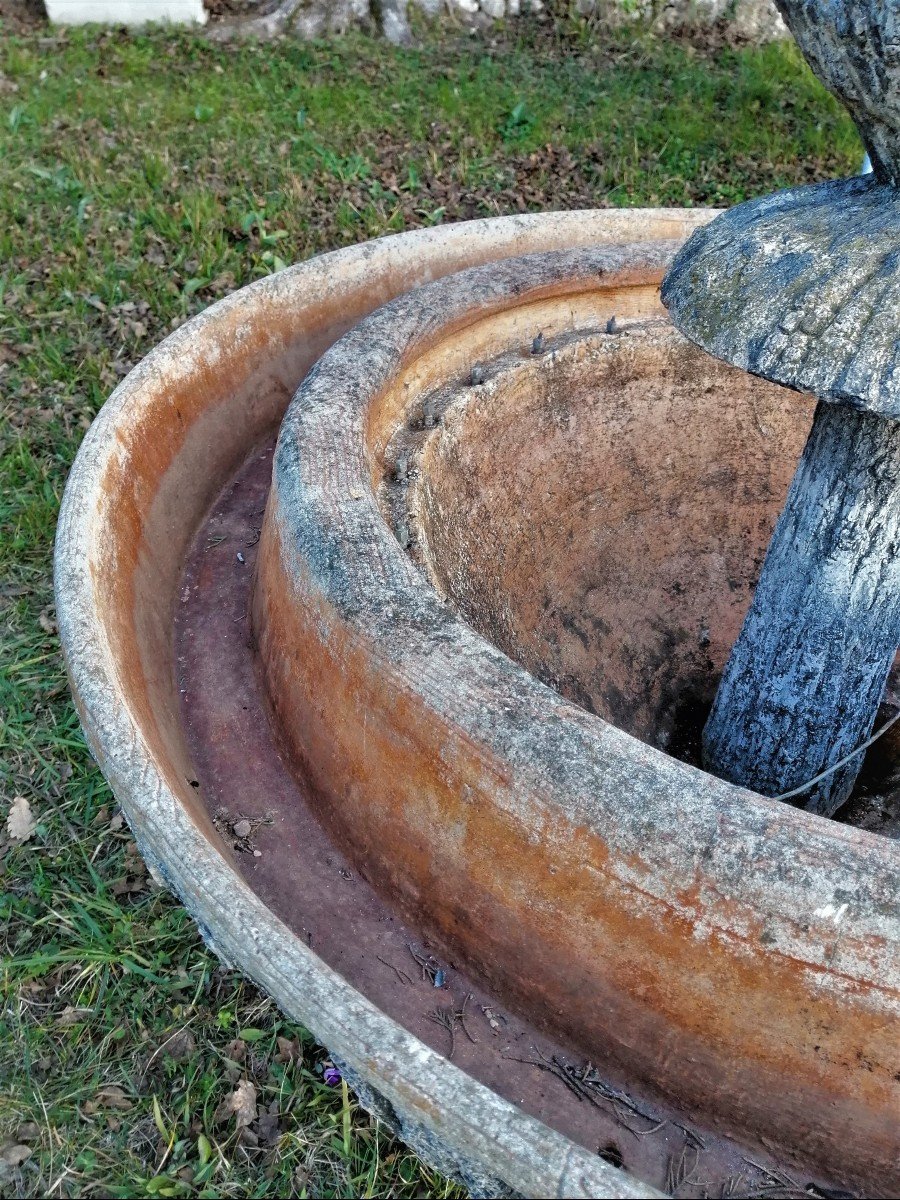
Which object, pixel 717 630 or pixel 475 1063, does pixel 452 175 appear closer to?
pixel 717 630

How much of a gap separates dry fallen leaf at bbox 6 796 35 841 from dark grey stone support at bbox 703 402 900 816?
5.82 feet

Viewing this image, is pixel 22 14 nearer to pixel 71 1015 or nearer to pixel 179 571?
pixel 179 571

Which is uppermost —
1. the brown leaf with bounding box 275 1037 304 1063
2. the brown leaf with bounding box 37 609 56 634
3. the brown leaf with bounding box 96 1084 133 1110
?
the brown leaf with bounding box 37 609 56 634

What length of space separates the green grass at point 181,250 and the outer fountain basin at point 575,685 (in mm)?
493

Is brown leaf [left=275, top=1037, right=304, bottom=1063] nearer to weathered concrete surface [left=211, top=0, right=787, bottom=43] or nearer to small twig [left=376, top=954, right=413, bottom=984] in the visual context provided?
small twig [left=376, top=954, right=413, bottom=984]

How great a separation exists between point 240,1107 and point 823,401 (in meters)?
1.79

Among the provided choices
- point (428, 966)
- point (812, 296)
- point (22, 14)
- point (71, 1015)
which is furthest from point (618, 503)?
point (22, 14)

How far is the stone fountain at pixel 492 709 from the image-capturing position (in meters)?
1.71

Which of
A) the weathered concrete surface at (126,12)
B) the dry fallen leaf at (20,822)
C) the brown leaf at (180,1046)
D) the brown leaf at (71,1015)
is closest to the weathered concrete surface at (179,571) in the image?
the brown leaf at (180,1046)

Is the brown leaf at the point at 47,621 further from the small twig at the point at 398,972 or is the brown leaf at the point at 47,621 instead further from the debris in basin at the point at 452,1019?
the debris in basin at the point at 452,1019

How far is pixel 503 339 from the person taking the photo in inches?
124

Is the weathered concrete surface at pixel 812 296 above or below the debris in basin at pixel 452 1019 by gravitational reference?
above

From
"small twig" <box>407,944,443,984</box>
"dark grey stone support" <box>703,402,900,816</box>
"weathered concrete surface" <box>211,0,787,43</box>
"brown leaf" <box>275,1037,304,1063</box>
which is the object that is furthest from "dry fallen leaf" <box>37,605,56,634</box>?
"weathered concrete surface" <box>211,0,787,43</box>

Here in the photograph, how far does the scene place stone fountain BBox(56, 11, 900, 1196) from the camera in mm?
1714
